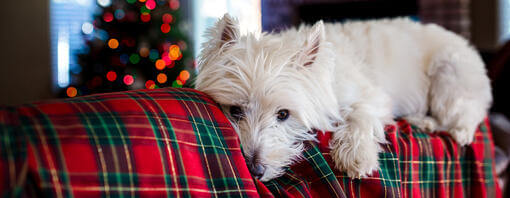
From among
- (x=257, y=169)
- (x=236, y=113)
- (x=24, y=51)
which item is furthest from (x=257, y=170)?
(x=24, y=51)

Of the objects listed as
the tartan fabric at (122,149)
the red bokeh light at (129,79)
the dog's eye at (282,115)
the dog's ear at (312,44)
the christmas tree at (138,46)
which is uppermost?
the dog's ear at (312,44)

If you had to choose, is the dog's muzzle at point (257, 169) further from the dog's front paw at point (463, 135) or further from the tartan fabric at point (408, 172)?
the dog's front paw at point (463, 135)

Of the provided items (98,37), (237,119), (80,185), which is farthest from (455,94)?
(98,37)

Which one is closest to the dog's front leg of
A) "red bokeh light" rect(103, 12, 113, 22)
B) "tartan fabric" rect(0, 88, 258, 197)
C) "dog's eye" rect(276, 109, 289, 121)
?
"dog's eye" rect(276, 109, 289, 121)

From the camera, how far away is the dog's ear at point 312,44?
165 centimetres

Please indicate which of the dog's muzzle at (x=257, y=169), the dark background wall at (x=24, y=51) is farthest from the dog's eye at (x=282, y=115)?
the dark background wall at (x=24, y=51)

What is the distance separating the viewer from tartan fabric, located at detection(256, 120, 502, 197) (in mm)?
1404

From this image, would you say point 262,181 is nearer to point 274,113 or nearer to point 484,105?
point 274,113

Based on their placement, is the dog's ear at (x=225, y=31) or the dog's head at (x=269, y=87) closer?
the dog's head at (x=269, y=87)

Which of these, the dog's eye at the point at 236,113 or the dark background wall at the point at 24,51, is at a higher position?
the dog's eye at the point at 236,113

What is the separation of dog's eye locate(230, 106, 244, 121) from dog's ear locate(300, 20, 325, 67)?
0.34 m

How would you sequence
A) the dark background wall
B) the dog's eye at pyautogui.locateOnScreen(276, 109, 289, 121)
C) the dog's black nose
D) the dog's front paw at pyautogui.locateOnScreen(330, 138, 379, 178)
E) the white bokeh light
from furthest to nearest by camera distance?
the dark background wall → the white bokeh light → the dog's eye at pyautogui.locateOnScreen(276, 109, 289, 121) → the dog's front paw at pyautogui.locateOnScreen(330, 138, 379, 178) → the dog's black nose

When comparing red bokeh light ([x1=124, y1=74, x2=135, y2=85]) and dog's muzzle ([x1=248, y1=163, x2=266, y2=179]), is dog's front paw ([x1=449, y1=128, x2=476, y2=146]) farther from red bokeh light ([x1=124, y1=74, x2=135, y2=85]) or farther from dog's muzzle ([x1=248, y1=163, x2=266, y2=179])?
red bokeh light ([x1=124, y1=74, x2=135, y2=85])

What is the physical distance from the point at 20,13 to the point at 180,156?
6.68m
